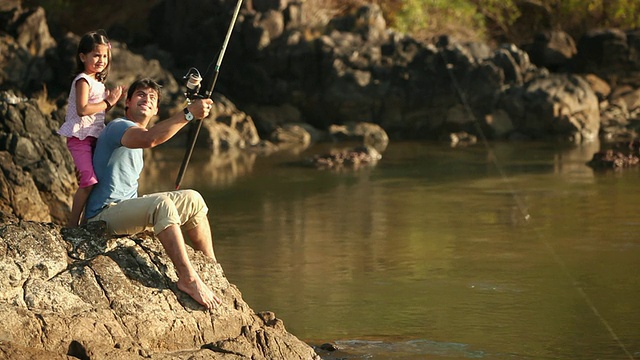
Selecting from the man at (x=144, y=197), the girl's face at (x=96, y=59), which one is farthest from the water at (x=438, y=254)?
the girl's face at (x=96, y=59)

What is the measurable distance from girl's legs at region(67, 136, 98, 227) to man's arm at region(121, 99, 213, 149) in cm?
39

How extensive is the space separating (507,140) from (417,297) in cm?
1463

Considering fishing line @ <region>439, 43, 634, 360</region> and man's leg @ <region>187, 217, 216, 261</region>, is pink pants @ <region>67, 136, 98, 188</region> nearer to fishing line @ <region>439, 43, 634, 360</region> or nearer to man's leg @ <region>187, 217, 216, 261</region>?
man's leg @ <region>187, 217, 216, 261</region>

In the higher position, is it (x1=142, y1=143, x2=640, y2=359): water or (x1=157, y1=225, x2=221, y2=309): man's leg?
(x1=157, y1=225, x2=221, y2=309): man's leg

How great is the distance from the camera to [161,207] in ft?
22.1

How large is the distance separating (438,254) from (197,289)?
4.79 meters

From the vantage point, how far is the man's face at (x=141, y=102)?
7211mm

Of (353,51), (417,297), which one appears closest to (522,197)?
(417,297)

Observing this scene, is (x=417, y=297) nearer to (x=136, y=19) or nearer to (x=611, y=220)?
(x=611, y=220)

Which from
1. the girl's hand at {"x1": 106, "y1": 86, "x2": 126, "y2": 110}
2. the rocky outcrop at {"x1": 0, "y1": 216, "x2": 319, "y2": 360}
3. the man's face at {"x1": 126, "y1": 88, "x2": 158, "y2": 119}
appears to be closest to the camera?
the rocky outcrop at {"x1": 0, "y1": 216, "x2": 319, "y2": 360}

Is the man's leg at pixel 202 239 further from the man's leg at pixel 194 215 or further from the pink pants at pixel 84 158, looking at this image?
the pink pants at pixel 84 158

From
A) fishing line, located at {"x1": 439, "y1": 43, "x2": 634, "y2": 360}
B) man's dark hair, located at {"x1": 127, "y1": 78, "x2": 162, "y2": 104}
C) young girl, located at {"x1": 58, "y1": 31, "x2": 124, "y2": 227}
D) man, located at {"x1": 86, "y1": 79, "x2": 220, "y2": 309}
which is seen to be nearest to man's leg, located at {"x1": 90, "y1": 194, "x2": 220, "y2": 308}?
man, located at {"x1": 86, "y1": 79, "x2": 220, "y2": 309}

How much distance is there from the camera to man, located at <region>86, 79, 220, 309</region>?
671 centimetres

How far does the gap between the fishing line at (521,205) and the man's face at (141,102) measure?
10.3ft
